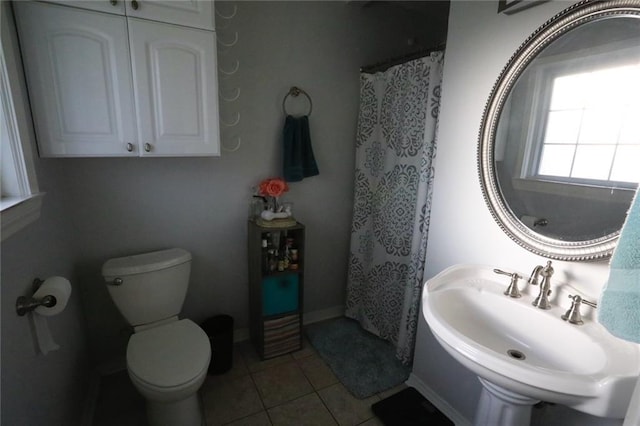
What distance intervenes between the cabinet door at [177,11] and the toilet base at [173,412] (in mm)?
1715

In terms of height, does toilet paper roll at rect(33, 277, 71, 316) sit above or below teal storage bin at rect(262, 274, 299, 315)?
above

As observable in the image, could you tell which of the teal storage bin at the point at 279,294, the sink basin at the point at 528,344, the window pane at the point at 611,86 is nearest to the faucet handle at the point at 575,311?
the sink basin at the point at 528,344

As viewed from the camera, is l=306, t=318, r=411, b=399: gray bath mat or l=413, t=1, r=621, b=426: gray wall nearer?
l=413, t=1, r=621, b=426: gray wall

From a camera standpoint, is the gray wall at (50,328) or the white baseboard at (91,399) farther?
the white baseboard at (91,399)

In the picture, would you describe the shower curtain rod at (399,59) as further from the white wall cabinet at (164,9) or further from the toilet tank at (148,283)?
the toilet tank at (148,283)

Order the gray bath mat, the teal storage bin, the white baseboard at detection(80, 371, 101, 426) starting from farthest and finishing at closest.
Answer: the teal storage bin < the gray bath mat < the white baseboard at detection(80, 371, 101, 426)

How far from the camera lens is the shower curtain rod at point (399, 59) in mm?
1600

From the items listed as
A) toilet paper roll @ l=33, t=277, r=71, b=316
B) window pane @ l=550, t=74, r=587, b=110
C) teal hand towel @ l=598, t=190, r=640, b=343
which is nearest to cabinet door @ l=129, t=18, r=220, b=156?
toilet paper roll @ l=33, t=277, r=71, b=316

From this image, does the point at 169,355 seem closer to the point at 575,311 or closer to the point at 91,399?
the point at 91,399

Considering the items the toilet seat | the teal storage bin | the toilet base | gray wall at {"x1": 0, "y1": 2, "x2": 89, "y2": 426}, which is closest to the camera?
gray wall at {"x1": 0, "y1": 2, "x2": 89, "y2": 426}

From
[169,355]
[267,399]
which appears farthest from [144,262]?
[267,399]

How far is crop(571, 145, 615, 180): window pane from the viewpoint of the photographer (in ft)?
3.17

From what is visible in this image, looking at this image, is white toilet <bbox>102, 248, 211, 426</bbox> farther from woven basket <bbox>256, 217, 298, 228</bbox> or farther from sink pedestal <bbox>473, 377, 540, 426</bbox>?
sink pedestal <bbox>473, 377, 540, 426</bbox>

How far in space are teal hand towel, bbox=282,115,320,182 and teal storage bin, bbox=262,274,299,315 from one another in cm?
66
